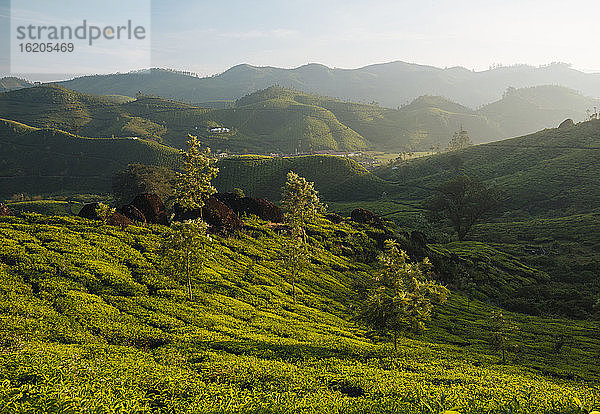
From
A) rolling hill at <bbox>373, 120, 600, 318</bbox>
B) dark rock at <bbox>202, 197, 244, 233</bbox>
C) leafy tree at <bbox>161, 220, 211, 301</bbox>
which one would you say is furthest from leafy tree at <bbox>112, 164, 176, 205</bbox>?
leafy tree at <bbox>161, 220, 211, 301</bbox>

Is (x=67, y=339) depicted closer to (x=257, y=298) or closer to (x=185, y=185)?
(x=257, y=298)

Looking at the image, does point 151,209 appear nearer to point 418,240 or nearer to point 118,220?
point 118,220

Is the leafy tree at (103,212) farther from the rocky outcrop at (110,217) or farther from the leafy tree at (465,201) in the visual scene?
the leafy tree at (465,201)

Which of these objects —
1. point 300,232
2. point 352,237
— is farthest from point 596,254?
point 300,232

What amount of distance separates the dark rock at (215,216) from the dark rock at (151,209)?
225cm

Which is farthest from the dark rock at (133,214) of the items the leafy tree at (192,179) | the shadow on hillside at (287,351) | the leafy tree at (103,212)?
the shadow on hillside at (287,351)

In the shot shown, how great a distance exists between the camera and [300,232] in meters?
61.8

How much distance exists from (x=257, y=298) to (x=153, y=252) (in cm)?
1415

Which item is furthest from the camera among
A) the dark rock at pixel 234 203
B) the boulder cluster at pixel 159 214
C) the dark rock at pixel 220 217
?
the dark rock at pixel 234 203

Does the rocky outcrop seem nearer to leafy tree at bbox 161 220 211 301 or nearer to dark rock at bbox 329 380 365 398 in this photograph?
leafy tree at bbox 161 220 211 301

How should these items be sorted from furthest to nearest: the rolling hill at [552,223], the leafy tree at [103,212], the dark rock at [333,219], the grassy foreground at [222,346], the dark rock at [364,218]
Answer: the dark rock at [364,218] < the dark rock at [333,219] < the rolling hill at [552,223] < the leafy tree at [103,212] < the grassy foreground at [222,346]

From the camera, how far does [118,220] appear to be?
4888cm

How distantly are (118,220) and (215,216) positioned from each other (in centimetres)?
1499

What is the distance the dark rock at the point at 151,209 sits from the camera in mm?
54500
